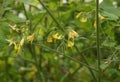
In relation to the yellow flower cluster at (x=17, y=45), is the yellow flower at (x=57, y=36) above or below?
above

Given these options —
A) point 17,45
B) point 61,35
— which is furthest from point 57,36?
point 17,45

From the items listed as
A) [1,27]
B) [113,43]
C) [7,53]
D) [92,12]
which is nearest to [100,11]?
[92,12]

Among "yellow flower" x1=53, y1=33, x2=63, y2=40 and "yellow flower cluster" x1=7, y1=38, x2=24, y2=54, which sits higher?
"yellow flower" x1=53, y1=33, x2=63, y2=40

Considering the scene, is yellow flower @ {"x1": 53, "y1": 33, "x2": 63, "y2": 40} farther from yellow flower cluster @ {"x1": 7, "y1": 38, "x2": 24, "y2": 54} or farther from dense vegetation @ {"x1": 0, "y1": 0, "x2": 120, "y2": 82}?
yellow flower cluster @ {"x1": 7, "y1": 38, "x2": 24, "y2": 54}

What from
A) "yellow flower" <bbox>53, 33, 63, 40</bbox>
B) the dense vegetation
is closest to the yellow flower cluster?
the dense vegetation

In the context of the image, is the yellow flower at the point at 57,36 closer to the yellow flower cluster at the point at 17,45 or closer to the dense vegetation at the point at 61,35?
the dense vegetation at the point at 61,35

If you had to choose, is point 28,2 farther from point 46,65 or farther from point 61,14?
point 46,65

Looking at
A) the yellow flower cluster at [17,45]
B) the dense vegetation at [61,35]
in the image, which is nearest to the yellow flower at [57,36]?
the dense vegetation at [61,35]

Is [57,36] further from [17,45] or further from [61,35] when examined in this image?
[17,45]
